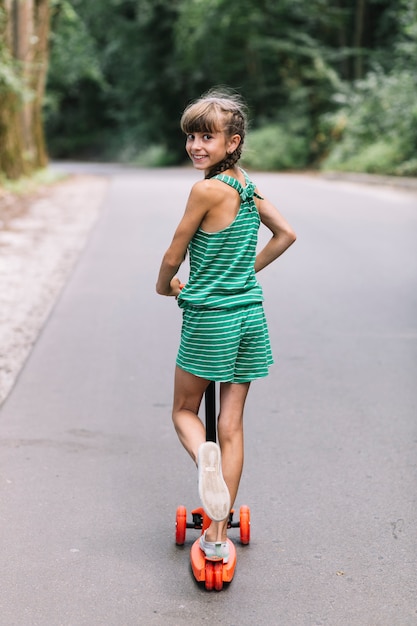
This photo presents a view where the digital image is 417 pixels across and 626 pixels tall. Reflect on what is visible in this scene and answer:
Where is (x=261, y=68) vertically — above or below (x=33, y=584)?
below

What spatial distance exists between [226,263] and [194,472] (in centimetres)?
156

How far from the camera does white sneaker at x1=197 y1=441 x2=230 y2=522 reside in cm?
329

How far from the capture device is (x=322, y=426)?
5543 mm

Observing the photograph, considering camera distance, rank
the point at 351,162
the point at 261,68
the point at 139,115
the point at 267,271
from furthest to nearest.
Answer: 1. the point at 139,115
2. the point at 261,68
3. the point at 351,162
4. the point at 267,271

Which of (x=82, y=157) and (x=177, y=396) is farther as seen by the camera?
(x=82, y=157)

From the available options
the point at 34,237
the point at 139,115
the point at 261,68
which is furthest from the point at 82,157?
the point at 34,237

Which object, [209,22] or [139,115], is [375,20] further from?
[139,115]

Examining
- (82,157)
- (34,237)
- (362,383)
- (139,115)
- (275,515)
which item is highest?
Answer: (275,515)

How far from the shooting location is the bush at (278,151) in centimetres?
3731

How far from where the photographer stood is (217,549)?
3531 mm

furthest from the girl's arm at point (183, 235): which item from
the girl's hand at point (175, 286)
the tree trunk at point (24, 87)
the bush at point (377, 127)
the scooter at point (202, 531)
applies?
the bush at point (377, 127)

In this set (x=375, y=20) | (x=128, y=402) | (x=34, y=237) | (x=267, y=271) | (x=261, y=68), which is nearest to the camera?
(x=128, y=402)

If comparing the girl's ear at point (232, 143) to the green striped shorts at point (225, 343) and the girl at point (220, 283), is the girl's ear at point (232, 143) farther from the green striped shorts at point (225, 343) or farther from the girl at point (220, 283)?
the green striped shorts at point (225, 343)

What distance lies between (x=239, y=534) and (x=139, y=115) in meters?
51.8
